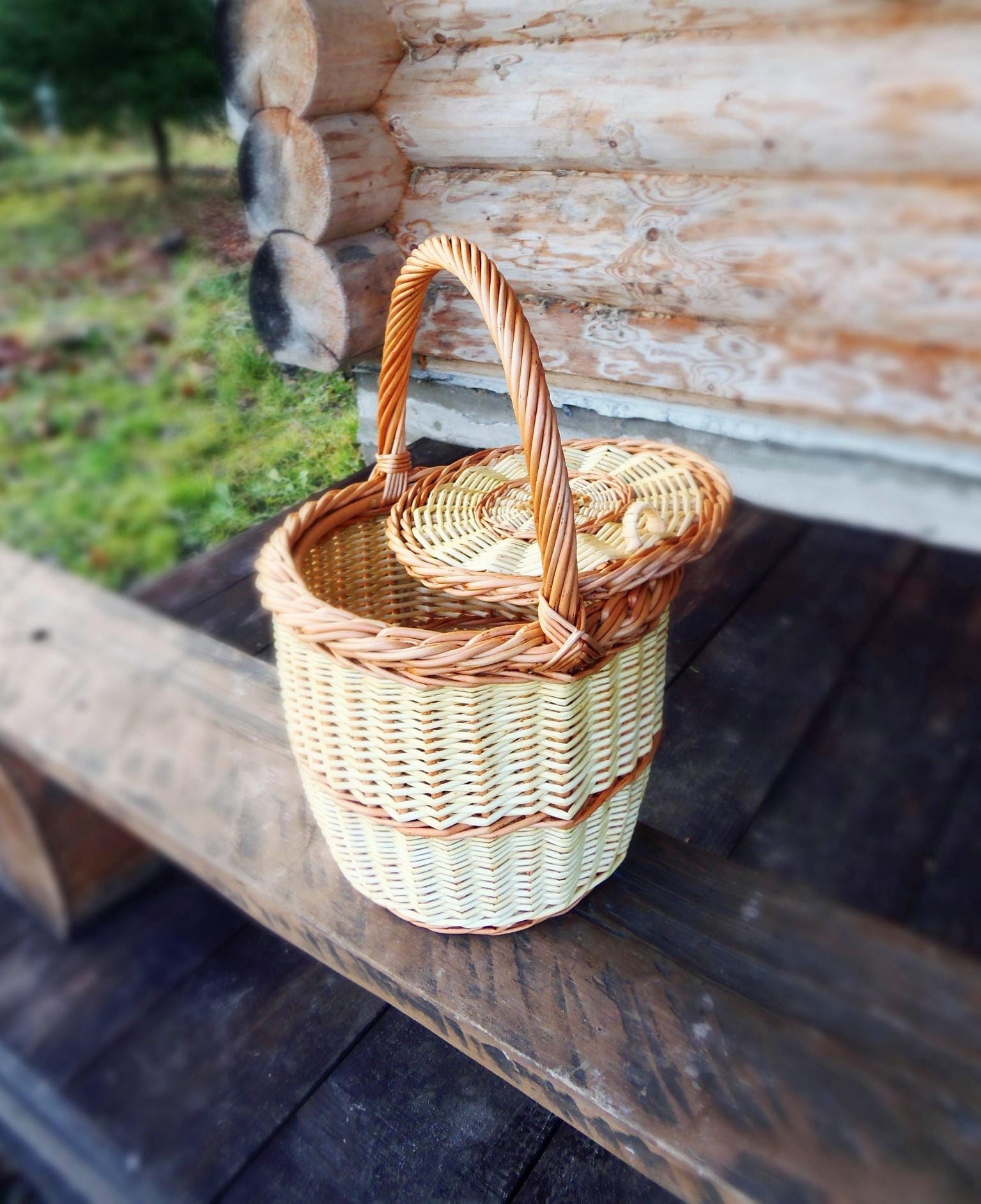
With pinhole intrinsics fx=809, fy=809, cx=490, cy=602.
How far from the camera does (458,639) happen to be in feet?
1.34

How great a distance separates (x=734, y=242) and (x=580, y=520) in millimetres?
432

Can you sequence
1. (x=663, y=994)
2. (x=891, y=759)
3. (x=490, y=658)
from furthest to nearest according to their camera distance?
1. (x=891, y=759)
2. (x=663, y=994)
3. (x=490, y=658)

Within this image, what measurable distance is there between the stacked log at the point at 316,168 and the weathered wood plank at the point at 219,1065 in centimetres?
66

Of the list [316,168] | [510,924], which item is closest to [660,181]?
[316,168]

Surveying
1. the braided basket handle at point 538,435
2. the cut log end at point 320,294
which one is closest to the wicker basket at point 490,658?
the braided basket handle at point 538,435

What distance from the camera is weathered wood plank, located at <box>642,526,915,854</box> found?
2.46ft

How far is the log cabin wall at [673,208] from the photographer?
660mm

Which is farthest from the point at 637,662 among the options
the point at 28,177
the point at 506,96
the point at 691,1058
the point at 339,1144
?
the point at 506,96

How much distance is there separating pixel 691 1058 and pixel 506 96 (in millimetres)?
886

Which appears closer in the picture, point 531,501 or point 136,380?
point 531,501

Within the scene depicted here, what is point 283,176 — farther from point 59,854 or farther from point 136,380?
point 59,854

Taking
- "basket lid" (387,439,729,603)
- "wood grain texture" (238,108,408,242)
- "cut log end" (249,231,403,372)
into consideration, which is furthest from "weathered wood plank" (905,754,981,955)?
"wood grain texture" (238,108,408,242)

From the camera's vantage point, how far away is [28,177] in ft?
1.92

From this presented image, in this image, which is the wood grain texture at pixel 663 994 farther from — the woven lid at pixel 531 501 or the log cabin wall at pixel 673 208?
the log cabin wall at pixel 673 208
